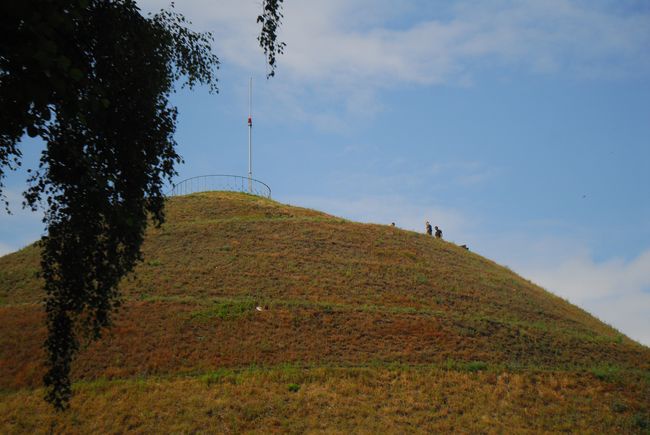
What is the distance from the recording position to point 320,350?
2809cm

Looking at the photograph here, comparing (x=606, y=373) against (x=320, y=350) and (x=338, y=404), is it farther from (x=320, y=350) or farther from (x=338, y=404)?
(x=338, y=404)

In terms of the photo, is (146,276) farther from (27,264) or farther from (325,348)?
(325,348)

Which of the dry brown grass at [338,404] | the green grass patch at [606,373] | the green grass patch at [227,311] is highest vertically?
the green grass patch at [227,311]

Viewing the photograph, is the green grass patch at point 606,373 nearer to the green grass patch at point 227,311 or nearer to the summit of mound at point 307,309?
the summit of mound at point 307,309

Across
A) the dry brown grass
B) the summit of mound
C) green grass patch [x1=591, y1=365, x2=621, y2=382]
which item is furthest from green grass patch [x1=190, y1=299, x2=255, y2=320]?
green grass patch [x1=591, y1=365, x2=621, y2=382]

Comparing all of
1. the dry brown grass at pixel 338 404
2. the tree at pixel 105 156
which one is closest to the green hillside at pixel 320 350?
the dry brown grass at pixel 338 404

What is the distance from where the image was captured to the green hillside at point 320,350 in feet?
73.5

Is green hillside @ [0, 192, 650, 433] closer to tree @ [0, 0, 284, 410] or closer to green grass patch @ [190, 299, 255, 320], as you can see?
green grass patch @ [190, 299, 255, 320]

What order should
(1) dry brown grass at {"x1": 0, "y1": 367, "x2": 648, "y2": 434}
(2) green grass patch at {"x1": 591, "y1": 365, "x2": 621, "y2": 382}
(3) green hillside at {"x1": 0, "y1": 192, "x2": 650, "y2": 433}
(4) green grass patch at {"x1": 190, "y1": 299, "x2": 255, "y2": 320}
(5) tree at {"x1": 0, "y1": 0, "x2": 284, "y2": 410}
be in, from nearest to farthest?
(5) tree at {"x1": 0, "y1": 0, "x2": 284, "y2": 410}, (1) dry brown grass at {"x1": 0, "y1": 367, "x2": 648, "y2": 434}, (3) green hillside at {"x1": 0, "y1": 192, "x2": 650, "y2": 433}, (2) green grass patch at {"x1": 591, "y1": 365, "x2": 621, "y2": 382}, (4) green grass patch at {"x1": 190, "y1": 299, "x2": 255, "y2": 320}

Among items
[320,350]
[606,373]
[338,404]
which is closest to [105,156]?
[338,404]

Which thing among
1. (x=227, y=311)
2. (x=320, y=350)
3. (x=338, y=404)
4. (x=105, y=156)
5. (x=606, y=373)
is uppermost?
(x=105, y=156)

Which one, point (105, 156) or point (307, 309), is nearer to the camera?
point (105, 156)

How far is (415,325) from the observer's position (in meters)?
31.9

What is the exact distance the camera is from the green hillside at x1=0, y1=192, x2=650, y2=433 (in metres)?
22.4
